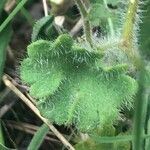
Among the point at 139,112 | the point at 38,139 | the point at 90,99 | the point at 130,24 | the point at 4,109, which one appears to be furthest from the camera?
the point at 4,109

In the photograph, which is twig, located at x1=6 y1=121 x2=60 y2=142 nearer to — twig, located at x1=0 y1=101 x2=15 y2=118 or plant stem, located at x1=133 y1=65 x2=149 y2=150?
twig, located at x1=0 y1=101 x2=15 y2=118

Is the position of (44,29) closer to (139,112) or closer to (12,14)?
(12,14)

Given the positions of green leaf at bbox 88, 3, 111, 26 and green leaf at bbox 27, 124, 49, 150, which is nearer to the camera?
green leaf at bbox 88, 3, 111, 26

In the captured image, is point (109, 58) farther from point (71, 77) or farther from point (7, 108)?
point (7, 108)

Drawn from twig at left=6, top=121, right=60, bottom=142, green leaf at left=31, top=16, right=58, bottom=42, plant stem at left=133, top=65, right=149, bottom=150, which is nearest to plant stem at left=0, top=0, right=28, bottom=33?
green leaf at left=31, top=16, right=58, bottom=42

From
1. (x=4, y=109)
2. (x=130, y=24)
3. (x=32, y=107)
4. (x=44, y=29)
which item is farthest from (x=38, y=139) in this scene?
(x=130, y=24)

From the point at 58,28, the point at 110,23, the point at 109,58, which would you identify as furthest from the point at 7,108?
the point at 109,58

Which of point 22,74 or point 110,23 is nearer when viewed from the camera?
point 22,74

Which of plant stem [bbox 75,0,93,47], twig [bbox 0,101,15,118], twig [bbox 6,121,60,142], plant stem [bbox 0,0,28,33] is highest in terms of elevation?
plant stem [bbox 0,0,28,33]
